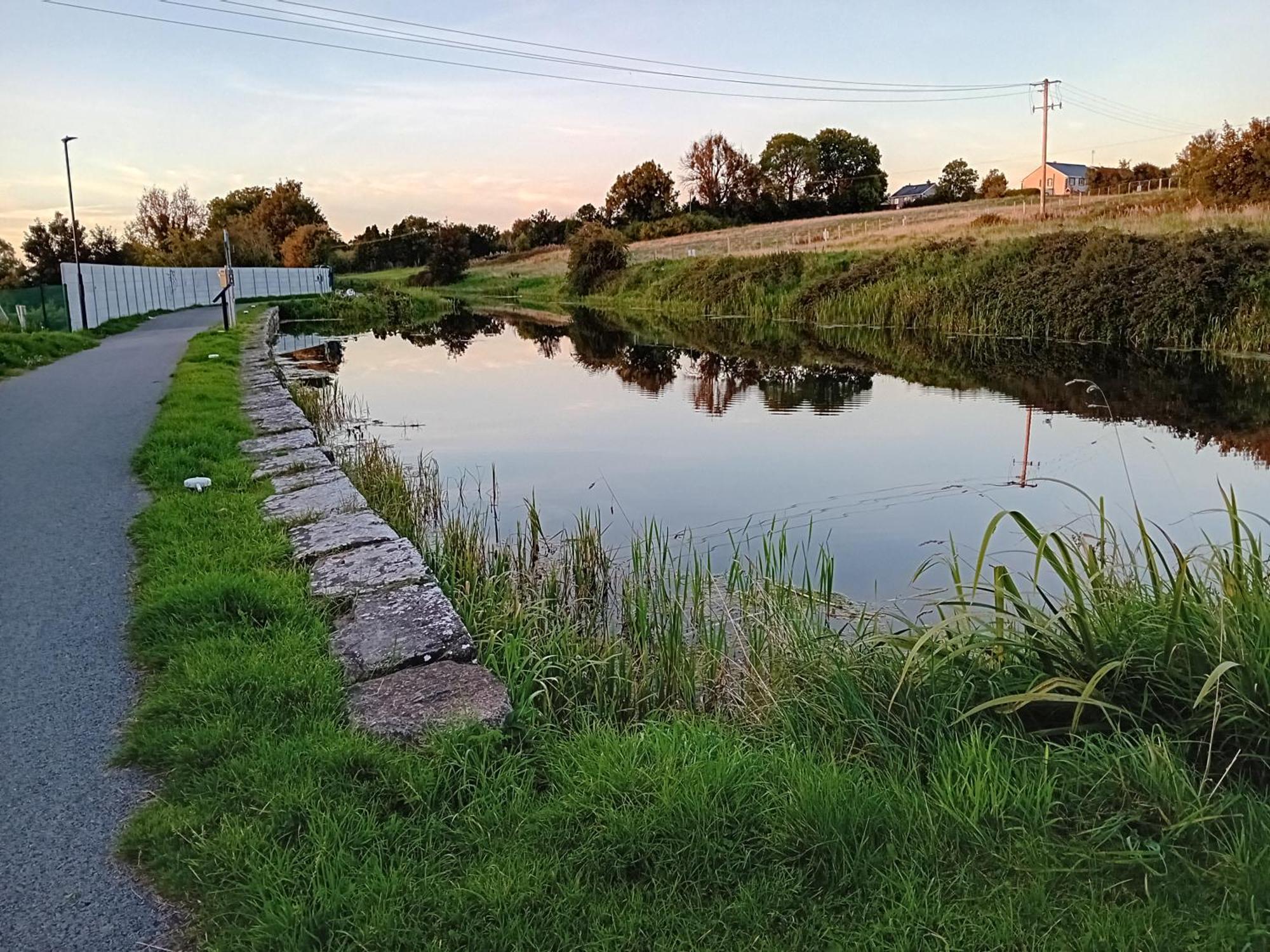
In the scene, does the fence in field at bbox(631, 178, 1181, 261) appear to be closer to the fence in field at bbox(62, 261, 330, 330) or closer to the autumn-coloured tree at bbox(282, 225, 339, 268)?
the fence in field at bbox(62, 261, 330, 330)

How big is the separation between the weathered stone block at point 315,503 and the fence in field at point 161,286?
53.4 feet

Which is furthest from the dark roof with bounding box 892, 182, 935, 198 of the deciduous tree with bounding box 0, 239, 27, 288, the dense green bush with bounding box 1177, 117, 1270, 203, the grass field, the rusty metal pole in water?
the rusty metal pole in water

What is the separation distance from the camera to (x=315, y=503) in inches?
226

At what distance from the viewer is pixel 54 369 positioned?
14.1 meters

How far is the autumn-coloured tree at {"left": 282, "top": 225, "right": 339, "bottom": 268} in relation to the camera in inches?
2657

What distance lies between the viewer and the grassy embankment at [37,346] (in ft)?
47.6

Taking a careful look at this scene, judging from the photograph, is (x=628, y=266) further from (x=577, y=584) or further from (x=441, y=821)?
(x=441, y=821)

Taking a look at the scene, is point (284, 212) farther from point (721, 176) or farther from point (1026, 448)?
point (1026, 448)

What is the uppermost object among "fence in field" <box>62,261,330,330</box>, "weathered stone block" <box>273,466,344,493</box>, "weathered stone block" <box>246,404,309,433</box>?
"fence in field" <box>62,261,330,330</box>

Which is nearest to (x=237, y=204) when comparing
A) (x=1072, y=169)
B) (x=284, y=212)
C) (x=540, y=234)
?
(x=284, y=212)

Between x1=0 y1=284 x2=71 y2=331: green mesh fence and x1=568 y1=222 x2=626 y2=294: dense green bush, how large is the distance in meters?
25.5

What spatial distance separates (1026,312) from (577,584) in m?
19.2

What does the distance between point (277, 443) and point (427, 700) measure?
5.34 metres

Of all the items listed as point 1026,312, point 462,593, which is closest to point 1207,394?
point 1026,312
